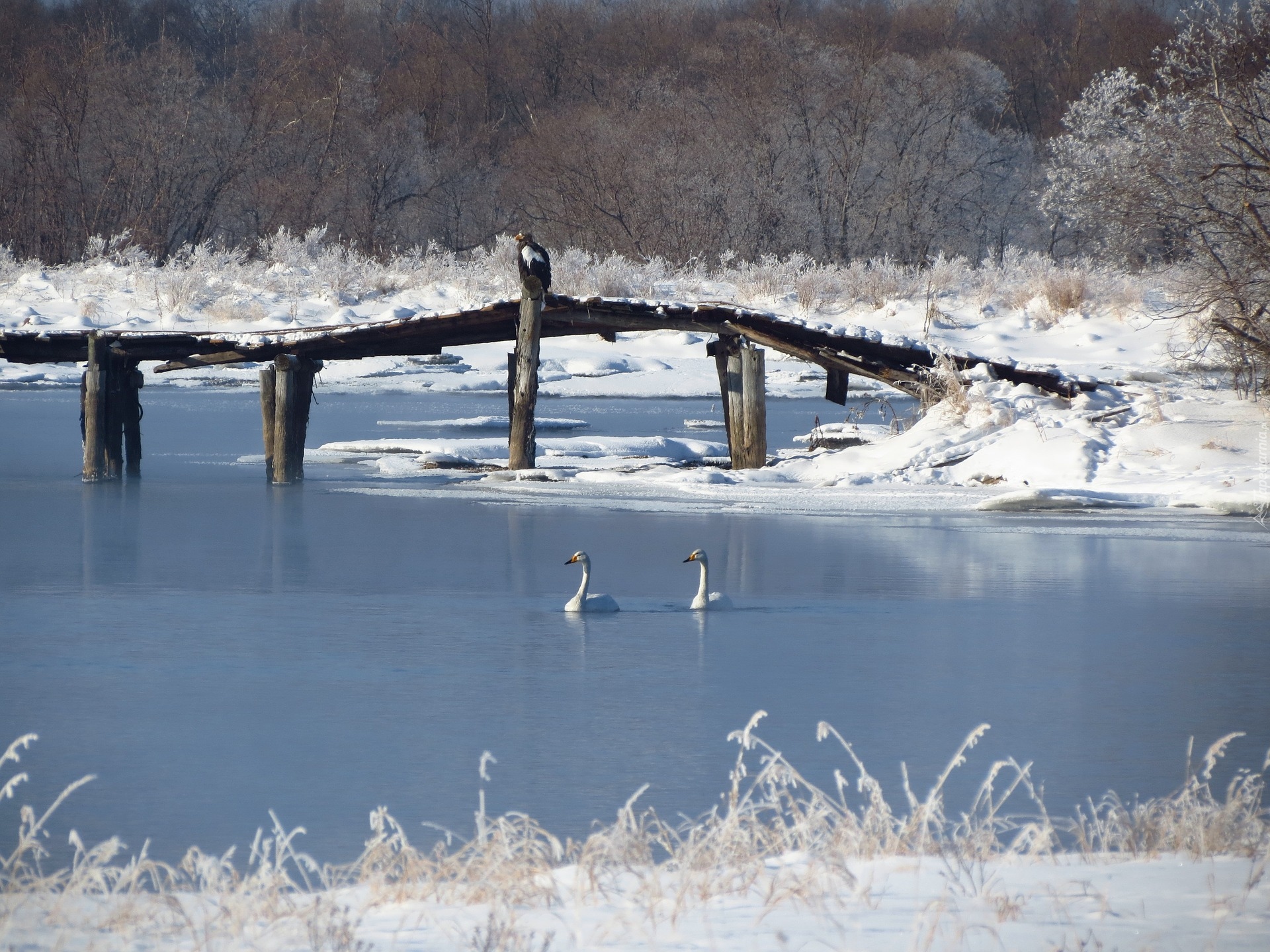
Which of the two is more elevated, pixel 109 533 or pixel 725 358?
pixel 725 358

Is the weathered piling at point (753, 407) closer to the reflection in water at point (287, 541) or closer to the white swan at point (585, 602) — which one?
the reflection in water at point (287, 541)

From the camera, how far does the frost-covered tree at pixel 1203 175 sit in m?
17.9

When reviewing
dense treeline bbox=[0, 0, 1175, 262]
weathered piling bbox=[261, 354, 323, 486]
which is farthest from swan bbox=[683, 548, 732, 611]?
dense treeline bbox=[0, 0, 1175, 262]

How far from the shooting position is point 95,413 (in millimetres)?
16953

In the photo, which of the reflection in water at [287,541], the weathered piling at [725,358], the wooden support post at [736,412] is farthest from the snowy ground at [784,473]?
the reflection in water at [287,541]

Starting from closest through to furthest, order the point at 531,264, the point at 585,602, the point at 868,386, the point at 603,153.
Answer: the point at 585,602 → the point at 531,264 → the point at 868,386 → the point at 603,153

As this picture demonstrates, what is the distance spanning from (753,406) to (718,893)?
12854 millimetres

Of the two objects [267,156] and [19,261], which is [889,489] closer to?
[19,261]

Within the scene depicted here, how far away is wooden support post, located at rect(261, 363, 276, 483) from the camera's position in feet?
54.4

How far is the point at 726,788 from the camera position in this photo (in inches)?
230

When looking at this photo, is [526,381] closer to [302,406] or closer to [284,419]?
[302,406]

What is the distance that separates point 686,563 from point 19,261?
32.7 m

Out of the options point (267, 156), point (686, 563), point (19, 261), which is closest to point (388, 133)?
point (267, 156)

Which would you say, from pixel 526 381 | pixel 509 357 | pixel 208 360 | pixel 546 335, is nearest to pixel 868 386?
pixel 546 335
